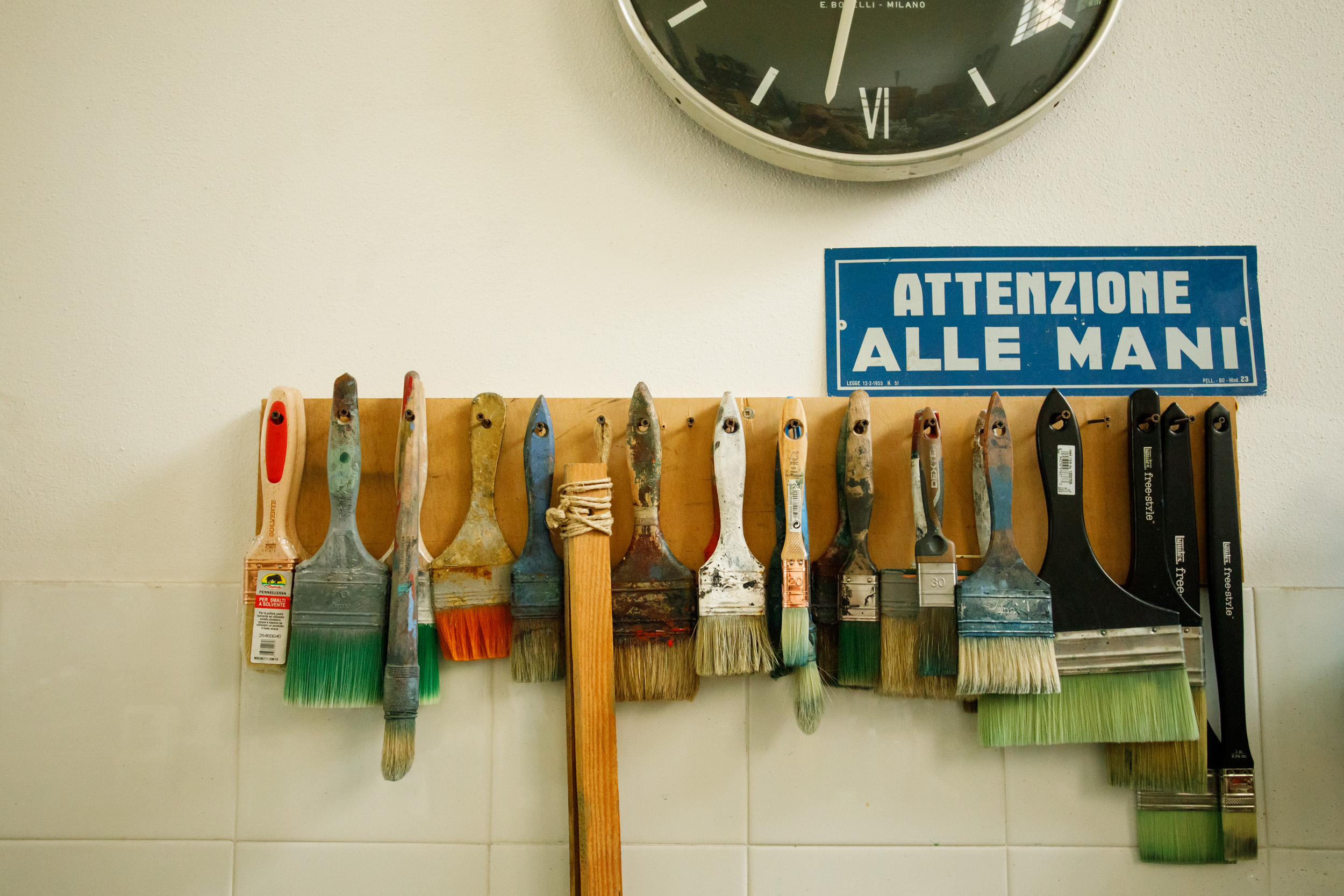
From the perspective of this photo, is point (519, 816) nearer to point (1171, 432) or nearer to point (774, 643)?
point (774, 643)

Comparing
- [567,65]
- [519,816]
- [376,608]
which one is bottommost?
[519,816]

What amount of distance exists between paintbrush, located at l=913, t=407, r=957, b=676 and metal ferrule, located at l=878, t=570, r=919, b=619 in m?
0.01

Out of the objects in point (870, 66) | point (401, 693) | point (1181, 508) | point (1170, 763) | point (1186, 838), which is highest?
point (870, 66)

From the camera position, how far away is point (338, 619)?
3.24 ft

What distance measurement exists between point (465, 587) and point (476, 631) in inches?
2.2

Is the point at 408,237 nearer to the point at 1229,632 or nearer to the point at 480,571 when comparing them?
the point at 480,571

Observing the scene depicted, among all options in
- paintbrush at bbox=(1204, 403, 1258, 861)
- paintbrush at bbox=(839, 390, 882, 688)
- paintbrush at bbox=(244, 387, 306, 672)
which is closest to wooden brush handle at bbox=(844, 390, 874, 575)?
paintbrush at bbox=(839, 390, 882, 688)

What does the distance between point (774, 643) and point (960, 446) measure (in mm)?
352

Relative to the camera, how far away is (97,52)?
1.15m

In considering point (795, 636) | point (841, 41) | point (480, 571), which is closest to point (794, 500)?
point (795, 636)

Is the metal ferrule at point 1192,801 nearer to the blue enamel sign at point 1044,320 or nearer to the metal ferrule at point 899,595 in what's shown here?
the metal ferrule at point 899,595

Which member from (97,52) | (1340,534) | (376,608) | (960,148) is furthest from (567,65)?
(1340,534)

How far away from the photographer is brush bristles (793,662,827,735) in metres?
0.96

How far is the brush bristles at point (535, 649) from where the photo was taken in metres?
1.00
